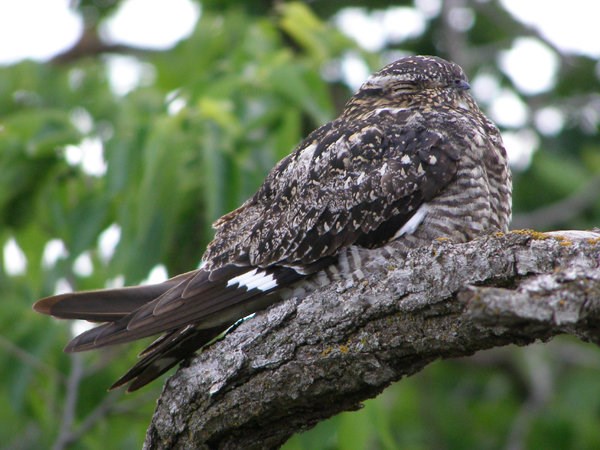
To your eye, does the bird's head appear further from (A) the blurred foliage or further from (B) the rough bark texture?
(B) the rough bark texture

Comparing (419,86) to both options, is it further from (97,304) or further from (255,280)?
(97,304)

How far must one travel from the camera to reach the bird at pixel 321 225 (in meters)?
3.21

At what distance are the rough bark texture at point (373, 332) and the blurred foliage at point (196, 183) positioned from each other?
628mm

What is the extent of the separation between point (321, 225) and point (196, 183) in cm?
94

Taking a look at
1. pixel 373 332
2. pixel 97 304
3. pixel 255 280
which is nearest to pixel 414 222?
pixel 255 280

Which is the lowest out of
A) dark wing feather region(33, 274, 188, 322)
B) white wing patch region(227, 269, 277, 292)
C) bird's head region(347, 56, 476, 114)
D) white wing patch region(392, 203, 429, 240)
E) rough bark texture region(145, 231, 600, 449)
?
rough bark texture region(145, 231, 600, 449)

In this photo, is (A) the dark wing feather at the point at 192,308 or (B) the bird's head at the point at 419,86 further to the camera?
(B) the bird's head at the point at 419,86

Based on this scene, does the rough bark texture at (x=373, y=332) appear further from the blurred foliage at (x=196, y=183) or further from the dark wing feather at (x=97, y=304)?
the blurred foliage at (x=196, y=183)

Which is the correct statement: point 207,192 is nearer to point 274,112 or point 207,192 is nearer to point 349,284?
point 274,112

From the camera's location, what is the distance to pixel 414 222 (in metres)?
3.30

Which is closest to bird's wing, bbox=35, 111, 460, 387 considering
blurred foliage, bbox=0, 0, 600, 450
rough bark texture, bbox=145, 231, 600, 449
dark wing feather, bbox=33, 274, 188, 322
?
dark wing feather, bbox=33, 274, 188, 322

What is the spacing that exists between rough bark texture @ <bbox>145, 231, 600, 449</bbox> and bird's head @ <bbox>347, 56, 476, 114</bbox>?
132 centimetres

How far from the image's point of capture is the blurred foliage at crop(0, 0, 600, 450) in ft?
13.1

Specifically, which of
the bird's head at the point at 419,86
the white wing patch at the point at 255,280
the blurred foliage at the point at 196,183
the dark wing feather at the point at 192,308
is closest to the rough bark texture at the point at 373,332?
the dark wing feather at the point at 192,308
